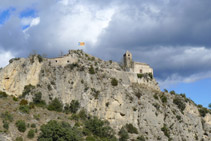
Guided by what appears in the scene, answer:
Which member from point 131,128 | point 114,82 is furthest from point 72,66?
point 131,128

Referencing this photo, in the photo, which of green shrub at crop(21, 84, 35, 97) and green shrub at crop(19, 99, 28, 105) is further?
green shrub at crop(21, 84, 35, 97)

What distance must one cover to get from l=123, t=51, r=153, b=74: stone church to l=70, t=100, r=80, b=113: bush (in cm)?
1822

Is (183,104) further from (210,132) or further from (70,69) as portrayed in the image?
(70,69)

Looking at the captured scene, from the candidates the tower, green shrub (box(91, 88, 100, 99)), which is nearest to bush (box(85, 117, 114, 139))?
green shrub (box(91, 88, 100, 99))

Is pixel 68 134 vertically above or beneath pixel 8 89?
beneath

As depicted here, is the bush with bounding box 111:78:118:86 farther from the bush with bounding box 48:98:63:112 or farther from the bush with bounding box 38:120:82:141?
the bush with bounding box 38:120:82:141

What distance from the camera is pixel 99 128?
179 feet

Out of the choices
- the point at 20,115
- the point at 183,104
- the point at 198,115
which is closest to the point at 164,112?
the point at 183,104

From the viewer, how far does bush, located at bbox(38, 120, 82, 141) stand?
151 feet

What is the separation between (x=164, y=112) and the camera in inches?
2566

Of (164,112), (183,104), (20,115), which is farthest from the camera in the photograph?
(183,104)

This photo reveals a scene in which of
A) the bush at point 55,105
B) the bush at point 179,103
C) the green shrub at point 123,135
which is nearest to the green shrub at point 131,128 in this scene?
the green shrub at point 123,135

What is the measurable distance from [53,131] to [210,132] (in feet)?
138

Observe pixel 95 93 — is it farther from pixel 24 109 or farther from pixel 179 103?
pixel 179 103
